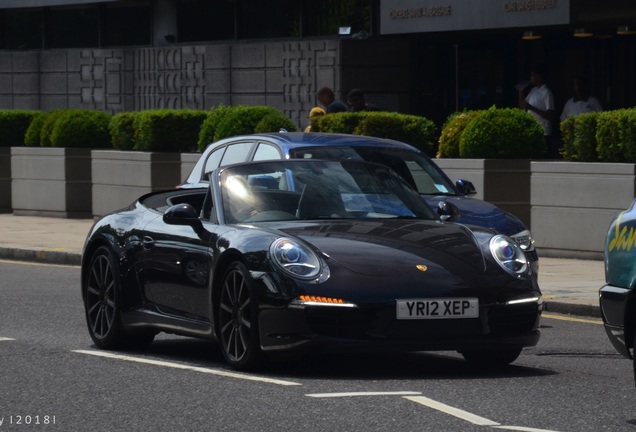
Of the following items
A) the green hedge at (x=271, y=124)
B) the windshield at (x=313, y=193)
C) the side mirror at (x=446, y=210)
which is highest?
the green hedge at (x=271, y=124)

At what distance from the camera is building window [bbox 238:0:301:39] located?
101 feet

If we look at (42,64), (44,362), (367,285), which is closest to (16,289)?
(44,362)

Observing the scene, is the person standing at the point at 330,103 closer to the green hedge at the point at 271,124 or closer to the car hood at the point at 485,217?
the green hedge at the point at 271,124

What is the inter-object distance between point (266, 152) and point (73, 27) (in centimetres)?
2356

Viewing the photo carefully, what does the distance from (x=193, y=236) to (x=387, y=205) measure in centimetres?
130

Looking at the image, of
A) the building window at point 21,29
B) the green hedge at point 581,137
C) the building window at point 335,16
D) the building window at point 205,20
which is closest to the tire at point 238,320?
the green hedge at point 581,137

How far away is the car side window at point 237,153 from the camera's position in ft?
47.6

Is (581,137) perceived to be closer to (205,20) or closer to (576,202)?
(576,202)

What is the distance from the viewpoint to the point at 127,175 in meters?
25.2

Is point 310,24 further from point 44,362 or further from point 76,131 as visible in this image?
point 44,362

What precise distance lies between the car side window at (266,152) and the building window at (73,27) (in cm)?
2240

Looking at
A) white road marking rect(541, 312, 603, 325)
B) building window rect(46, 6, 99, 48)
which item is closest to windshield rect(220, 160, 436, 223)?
white road marking rect(541, 312, 603, 325)

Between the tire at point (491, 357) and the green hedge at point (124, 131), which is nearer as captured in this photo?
the tire at point (491, 357)

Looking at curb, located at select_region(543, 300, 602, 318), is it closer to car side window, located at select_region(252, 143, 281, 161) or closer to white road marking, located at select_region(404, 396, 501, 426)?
car side window, located at select_region(252, 143, 281, 161)
